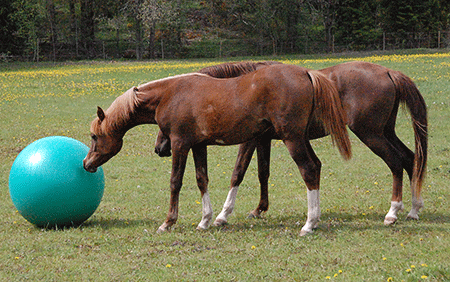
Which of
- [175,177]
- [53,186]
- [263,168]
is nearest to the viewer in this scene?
[53,186]

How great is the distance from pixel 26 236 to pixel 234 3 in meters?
48.2

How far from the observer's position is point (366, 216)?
7.59m

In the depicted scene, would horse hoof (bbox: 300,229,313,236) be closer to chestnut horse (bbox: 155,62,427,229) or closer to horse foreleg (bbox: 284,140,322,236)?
horse foreleg (bbox: 284,140,322,236)

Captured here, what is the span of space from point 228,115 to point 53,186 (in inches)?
98.0

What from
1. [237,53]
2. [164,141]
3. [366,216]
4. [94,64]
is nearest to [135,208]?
[164,141]

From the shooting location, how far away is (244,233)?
680cm

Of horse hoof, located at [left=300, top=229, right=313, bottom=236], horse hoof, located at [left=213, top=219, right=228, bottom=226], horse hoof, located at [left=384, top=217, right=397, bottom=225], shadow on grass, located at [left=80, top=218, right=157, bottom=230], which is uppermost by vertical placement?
horse hoof, located at [left=300, top=229, right=313, bottom=236]

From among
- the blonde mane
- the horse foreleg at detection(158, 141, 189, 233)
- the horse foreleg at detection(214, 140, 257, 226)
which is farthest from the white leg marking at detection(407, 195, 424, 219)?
the blonde mane

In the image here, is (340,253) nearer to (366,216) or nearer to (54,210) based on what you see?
(366,216)

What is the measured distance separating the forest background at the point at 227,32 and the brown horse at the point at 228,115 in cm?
3886

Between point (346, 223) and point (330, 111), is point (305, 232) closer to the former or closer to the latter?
point (346, 223)

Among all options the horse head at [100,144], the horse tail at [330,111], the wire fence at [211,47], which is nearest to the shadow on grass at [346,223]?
the horse tail at [330,111]

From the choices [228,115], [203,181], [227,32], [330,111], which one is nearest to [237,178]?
[203,181]

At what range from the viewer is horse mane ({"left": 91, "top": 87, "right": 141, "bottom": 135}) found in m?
7.09
